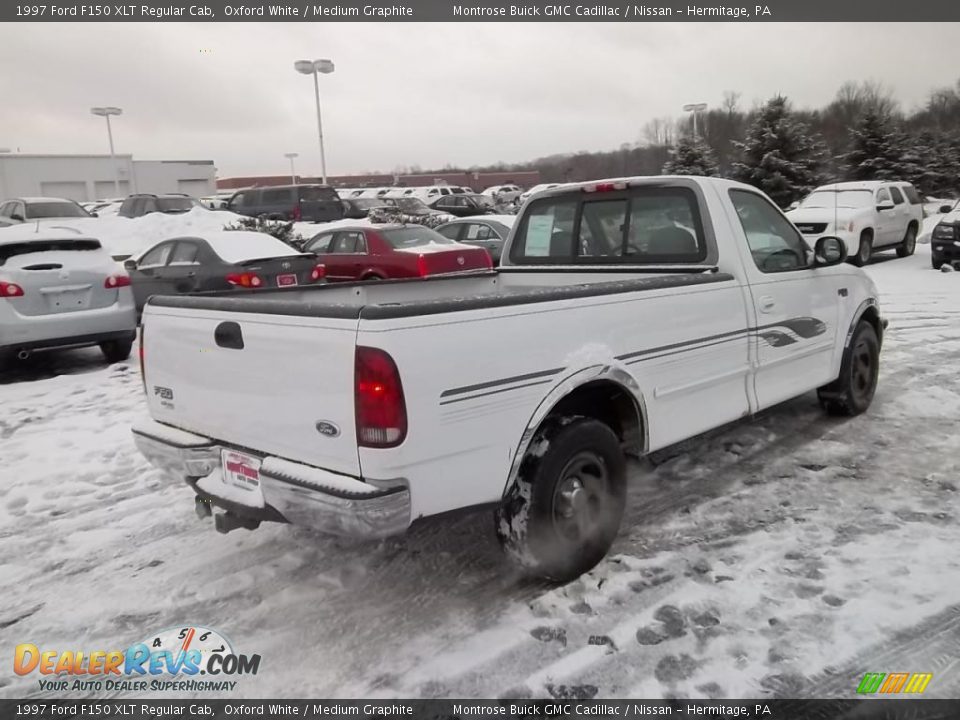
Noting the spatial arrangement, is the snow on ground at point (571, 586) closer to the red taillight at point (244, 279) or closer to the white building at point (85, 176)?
the red taillight at point (244, 279)

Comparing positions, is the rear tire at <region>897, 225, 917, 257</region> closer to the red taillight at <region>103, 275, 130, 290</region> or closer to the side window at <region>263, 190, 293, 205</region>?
the red taillight at <region>103, 275, 130, 290</region>

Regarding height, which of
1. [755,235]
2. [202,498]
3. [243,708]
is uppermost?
[755,235]

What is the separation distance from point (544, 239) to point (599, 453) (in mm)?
2418

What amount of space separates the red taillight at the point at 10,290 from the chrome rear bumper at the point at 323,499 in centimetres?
581

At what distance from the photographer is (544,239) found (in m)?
5.55

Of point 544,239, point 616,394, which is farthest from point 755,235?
point 616,394

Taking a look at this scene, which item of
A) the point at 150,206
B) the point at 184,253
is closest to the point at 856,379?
the point at 184,253

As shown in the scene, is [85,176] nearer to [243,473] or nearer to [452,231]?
[452,231]

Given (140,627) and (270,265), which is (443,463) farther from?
(270,265)

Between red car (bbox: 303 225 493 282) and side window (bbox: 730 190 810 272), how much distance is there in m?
6.91

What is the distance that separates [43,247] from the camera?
830 centimetres

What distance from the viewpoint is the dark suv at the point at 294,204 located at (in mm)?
29000

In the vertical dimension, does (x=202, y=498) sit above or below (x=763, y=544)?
above

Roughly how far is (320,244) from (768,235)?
32.0ft
